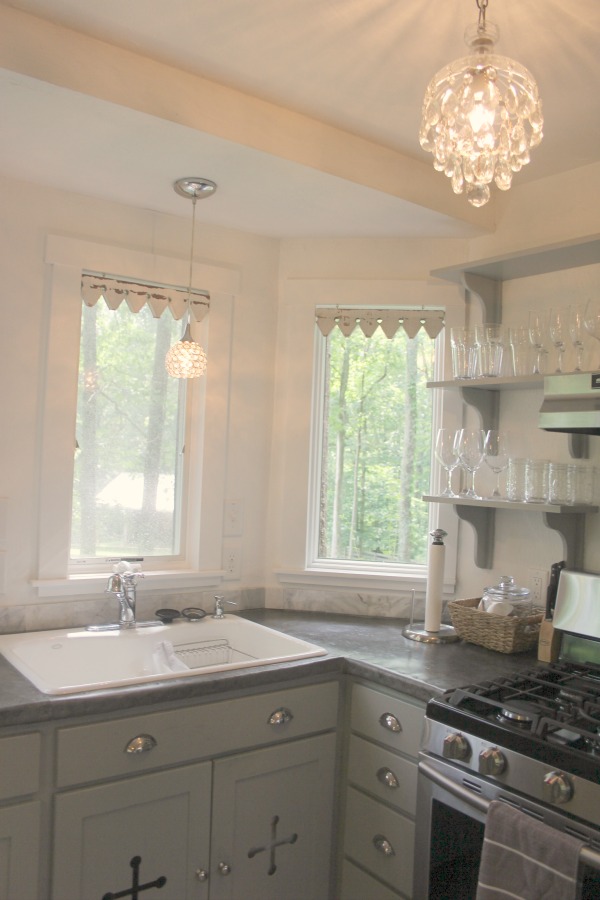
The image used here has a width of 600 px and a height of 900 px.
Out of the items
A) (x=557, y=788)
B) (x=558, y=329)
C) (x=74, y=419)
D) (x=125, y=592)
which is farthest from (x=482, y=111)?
(x=125, y=592)

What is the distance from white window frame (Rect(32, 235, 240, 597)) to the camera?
8.24 feet

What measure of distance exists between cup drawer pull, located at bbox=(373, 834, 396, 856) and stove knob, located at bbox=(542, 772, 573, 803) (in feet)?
2.22

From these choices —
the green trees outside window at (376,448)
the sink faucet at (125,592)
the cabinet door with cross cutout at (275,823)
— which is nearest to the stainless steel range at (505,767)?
the cabinet door with cross cutout at (275,823)

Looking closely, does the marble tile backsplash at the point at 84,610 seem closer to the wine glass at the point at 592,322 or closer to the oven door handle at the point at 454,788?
the oven door handle at the point at 454,788

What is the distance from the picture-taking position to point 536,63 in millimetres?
1930

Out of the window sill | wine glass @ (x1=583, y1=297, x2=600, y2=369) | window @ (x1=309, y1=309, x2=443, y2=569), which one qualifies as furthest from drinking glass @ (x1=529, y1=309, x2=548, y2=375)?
the window sill

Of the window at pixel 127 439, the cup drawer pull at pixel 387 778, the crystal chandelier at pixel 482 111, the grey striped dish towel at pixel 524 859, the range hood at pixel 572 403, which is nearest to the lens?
the crystal chandelier at pixel 482 111

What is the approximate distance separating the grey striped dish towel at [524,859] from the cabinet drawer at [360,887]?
59cm

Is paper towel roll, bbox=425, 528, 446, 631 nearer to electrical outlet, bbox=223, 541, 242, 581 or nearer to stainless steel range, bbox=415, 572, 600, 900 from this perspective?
stainless steel range, bbox=415, 572, 600, 900

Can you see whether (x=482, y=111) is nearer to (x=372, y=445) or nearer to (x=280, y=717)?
(x=280, y=717)

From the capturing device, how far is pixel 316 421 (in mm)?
3025

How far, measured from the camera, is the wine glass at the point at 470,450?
2.56 meters

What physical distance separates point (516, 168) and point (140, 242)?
5.48 feet

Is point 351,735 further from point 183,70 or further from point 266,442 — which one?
point 183,70
